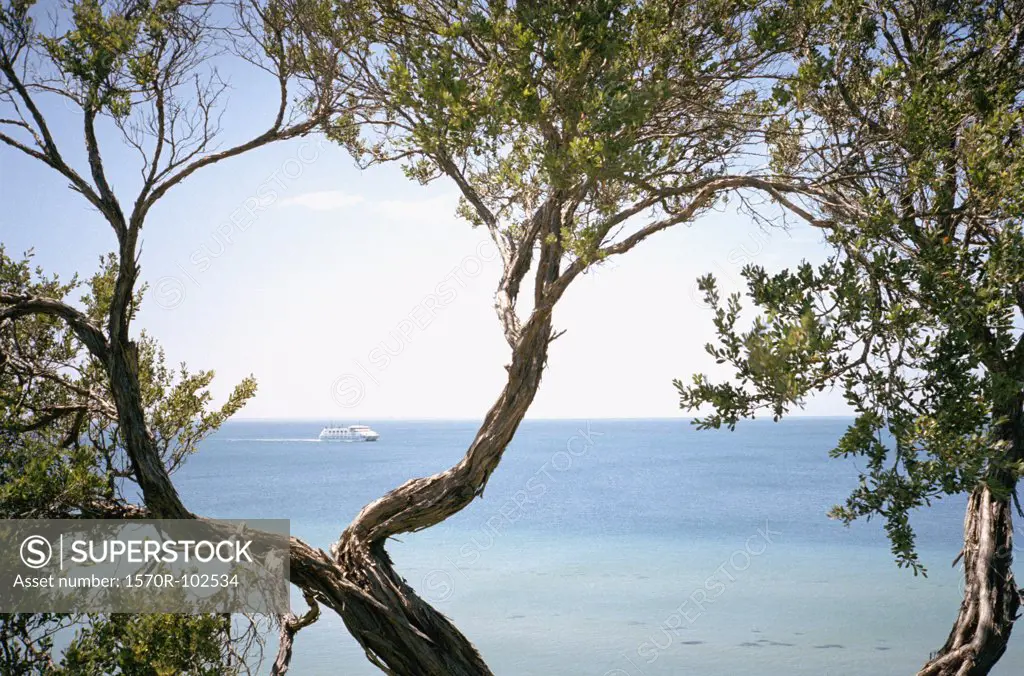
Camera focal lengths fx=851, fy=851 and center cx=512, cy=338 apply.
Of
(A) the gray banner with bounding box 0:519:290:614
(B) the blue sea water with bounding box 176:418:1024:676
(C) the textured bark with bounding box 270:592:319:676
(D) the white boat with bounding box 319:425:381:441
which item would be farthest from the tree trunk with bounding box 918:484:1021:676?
(D) the white boat with bounding box 319:425:381:441

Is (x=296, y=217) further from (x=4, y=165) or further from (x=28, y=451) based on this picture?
(x=28, y=451)

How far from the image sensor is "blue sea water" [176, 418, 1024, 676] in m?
16.0

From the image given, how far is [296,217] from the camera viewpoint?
26188 mm

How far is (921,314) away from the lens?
10.5 ft

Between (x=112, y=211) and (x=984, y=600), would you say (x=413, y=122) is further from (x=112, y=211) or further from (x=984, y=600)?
(x=984, y=600)

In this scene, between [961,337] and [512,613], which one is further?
[512,613]

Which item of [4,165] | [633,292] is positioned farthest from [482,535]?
[4,165]

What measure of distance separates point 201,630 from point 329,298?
1487 inches

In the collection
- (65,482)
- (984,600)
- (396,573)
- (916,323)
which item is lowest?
(396,573)

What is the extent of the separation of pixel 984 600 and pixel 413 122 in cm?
392

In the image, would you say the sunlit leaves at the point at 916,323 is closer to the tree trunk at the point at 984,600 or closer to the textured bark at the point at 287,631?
the tree trunk at the point at 984,600

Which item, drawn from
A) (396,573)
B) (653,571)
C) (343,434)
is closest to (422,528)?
(396,573)

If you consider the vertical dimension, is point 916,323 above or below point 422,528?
above

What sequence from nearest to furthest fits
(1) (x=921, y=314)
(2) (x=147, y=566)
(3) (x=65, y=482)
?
(1) (x=921, y=314), (3) (x=65, y=482), (2) (x=147, y=566)
